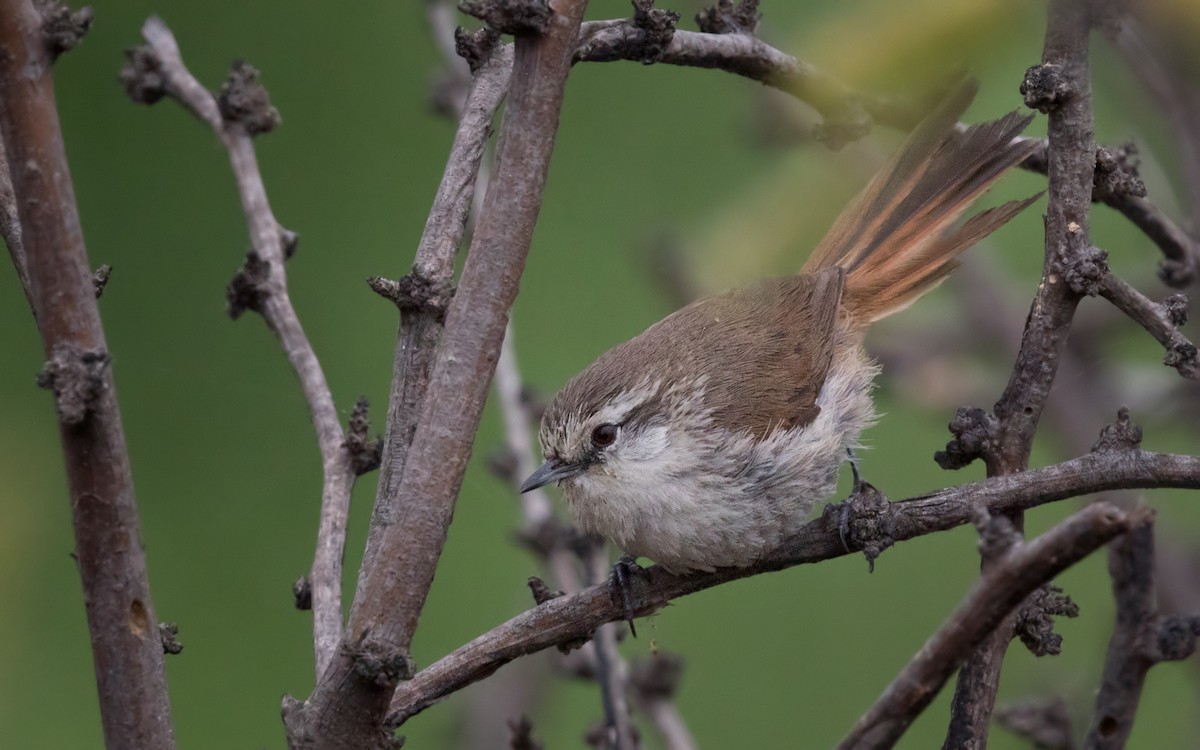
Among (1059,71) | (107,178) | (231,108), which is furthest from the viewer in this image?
(107,178)

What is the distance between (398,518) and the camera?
5.25 feet

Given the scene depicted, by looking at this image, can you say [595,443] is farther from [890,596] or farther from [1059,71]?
[890,596]

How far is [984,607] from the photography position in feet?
4.48

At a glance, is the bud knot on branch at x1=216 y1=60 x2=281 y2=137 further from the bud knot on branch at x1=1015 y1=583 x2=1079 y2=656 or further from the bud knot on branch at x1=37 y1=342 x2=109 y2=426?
the bud knot on branch at x1=1015 y1=583 x2=1079 y2=656

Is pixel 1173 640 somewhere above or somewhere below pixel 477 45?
below

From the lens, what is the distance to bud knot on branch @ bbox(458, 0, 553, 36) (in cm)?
158

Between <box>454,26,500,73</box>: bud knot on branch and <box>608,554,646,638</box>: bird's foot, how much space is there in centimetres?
95

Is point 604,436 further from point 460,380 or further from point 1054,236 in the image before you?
point 460,380

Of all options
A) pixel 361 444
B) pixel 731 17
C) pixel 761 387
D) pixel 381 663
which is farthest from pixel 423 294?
pixel 761 387

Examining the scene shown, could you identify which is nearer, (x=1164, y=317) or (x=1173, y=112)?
(x=1164, y=317)

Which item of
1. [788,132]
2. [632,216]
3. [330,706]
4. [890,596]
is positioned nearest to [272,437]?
[632,216]

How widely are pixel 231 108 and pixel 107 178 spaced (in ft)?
9.66

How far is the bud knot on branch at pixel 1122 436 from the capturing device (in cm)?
188

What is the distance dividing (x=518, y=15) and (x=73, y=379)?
70 centimetres
